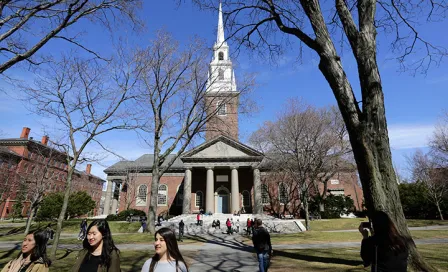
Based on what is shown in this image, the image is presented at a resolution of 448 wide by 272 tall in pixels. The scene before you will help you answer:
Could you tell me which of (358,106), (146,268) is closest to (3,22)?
(146,268)

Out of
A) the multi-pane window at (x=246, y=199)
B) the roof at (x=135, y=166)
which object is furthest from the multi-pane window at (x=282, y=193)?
the roof at (x=135, y=166)

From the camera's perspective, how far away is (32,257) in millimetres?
3080

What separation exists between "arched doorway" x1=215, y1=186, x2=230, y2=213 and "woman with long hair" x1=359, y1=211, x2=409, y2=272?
3187 centimetres

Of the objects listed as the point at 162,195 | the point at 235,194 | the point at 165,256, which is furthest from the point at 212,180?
the point at 165,256

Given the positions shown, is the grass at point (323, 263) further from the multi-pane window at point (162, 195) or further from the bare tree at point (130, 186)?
the bare tree at point (130, 186)

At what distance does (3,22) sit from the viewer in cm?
563

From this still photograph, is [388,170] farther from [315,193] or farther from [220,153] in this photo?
[315,193]

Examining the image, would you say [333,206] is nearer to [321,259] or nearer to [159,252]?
[321,259]

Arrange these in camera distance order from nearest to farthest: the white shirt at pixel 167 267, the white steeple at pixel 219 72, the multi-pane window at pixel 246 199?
the white shirt at pixel 167 267 → the white steeple at pixel 219 72 → the multi-pane window at pixel 246 199

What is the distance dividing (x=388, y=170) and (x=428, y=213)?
3351 cm

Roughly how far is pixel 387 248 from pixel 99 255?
11.1 ft

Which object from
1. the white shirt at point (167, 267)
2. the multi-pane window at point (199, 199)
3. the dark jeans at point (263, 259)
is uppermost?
the multi-pane window at point (199, 199)

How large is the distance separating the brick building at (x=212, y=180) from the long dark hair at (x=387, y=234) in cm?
2419

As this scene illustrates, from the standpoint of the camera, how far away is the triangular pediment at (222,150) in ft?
101
